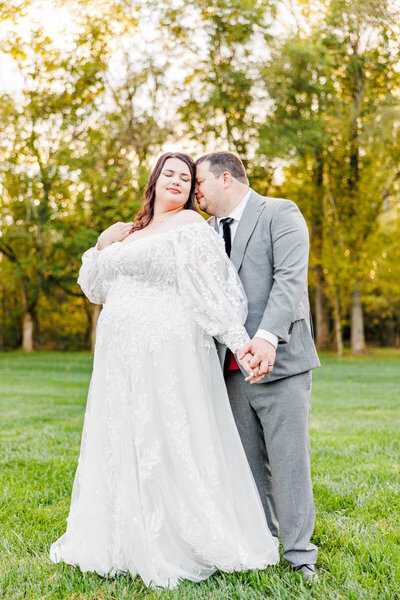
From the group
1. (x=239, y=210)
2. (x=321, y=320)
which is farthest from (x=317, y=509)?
(x=321, y=320)

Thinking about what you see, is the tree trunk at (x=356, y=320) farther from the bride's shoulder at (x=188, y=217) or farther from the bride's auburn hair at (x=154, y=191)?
the bride's shoulder at (x=188, y=217)

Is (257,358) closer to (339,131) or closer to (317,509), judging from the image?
(317,509)

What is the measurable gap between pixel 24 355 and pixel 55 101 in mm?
11830

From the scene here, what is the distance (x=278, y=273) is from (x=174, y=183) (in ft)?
2.95

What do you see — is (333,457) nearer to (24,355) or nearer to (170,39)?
(170,39)

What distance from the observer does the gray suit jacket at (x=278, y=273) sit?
3.25 metres

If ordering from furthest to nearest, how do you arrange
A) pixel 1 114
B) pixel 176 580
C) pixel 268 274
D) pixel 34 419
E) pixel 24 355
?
pixel 24 355, pixel 1 114, pixel 34 419, pixel 268 274, pixel 176 580

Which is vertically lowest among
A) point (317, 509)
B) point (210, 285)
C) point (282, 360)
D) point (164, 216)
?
point (317, 509)

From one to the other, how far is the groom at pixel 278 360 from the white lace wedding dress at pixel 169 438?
4.6 inches

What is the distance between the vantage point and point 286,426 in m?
3.31

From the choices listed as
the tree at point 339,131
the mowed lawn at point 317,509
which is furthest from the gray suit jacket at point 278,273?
the tree at point 339,131

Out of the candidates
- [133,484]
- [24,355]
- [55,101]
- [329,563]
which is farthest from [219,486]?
[24,355]

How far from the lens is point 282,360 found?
10.9 feet

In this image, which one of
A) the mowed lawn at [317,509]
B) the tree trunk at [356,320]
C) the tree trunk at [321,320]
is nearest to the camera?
the mowed lawn at [317,509]
